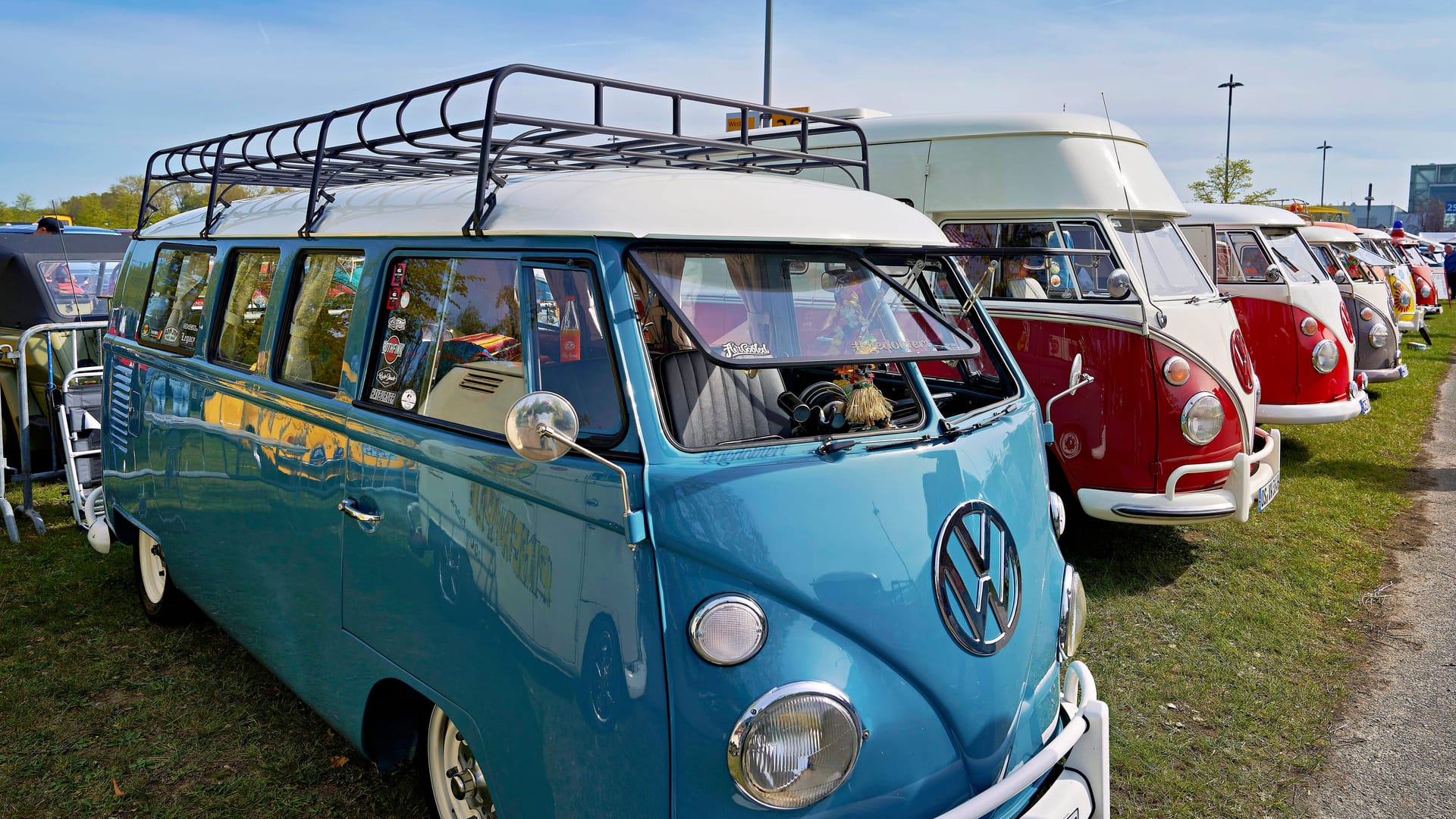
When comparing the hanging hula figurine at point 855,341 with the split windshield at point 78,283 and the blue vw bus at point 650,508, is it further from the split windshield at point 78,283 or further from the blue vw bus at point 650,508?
the split windshield at point 78,283

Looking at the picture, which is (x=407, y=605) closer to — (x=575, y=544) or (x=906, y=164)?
(x=575, y=544)

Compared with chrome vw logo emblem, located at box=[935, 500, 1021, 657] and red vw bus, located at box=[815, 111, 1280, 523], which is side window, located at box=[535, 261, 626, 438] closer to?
chrome vw logo emblem, located at box=[935, 500, 1021, 657]

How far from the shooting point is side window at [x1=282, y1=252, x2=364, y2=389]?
11.3ft

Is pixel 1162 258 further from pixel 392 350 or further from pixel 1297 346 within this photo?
pixel 392 350

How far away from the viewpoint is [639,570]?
7.51 ft

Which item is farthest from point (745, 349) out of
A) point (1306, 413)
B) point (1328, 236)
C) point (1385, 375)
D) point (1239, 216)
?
point (1328, 236)

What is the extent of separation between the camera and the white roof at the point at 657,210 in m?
2.57

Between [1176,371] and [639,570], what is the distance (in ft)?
15.1

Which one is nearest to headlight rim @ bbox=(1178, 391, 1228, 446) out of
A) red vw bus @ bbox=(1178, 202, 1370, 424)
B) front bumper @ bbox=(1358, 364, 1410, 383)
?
red vw bus @ bbox=(1178, 202, 1370, 424)

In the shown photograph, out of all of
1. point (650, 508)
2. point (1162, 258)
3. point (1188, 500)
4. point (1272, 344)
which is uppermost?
point (1162, 258)

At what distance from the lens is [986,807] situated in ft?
7.88

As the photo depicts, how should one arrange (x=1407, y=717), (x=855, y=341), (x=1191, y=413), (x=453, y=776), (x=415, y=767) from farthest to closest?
(x=1191, y=413) < (x=1407, y=717) < (x=415, y=767) < (x=453, y=776) < (x=855, y=341)

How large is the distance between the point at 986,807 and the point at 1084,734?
59 centimetres

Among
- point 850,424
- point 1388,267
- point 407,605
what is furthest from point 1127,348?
point 1388,267
